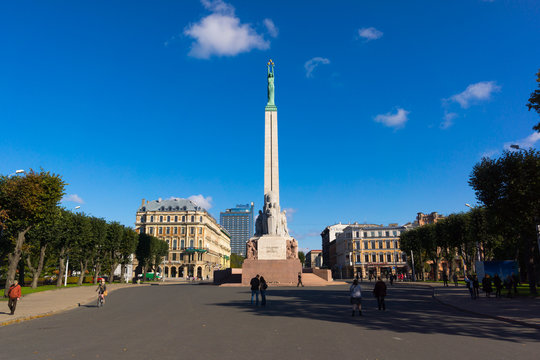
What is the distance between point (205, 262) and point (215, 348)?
9851 cm

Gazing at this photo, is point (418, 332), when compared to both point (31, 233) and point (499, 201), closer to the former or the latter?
point (499, 201)

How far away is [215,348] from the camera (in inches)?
376

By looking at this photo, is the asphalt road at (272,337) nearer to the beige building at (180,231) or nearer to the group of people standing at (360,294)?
the group of people standing at (360,294)

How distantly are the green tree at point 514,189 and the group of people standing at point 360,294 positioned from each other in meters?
14.0

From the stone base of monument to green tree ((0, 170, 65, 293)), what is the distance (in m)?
19.6

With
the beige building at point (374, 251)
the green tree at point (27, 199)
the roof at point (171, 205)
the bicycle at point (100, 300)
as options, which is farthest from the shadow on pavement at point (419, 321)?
the roof at point (171, 205)

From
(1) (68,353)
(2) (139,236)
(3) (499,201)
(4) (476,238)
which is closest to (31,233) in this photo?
(2) (139,236)

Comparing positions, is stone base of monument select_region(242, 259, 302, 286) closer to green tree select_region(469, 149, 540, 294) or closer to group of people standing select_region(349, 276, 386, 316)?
green tree select_region(469, 149, 540, 294)

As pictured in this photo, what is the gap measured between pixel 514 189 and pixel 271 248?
988 inches

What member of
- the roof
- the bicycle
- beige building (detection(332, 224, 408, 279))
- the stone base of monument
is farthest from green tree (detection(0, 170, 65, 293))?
beige building (detection(332, 224, 408, 279))

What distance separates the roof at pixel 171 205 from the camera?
10594 centimetres

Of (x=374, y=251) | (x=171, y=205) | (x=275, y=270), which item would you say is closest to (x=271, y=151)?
(x=275, y=270)

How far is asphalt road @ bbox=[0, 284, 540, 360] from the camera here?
895cm

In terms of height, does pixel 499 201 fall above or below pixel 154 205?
below
